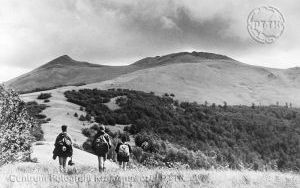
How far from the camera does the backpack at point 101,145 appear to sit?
16.6 meters

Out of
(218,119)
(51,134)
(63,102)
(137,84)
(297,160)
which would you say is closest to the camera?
(51,134)

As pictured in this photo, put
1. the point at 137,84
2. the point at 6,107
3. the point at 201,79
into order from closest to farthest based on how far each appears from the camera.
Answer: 1. the point at 6,107
2. the point at 137,84
3. the point at 201,79

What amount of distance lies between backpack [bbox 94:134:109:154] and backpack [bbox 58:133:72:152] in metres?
0.91

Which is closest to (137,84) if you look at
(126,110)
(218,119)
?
(218,119)

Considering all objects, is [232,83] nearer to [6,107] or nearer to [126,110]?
[126,110]

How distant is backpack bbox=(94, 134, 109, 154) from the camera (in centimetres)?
1658

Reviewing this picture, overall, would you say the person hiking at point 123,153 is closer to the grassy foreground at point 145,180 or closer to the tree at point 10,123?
the grassy foreground at point 145,180

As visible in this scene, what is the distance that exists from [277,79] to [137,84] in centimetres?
4240

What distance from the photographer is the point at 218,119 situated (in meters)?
63.5

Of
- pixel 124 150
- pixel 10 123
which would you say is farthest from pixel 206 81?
pixel 10 123

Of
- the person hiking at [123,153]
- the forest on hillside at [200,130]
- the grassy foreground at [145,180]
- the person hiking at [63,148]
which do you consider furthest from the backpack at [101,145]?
the forest on hillside at [200,130]

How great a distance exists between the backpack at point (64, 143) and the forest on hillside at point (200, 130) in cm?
1945

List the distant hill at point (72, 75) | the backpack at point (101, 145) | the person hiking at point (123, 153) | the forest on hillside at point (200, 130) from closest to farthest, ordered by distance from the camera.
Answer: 1. the backpack at point (101, 145)
2. the person hiking at point (123, 153)
3. the forest on hillside at point (200, 130)
4. the distant hill at point (72, 75)

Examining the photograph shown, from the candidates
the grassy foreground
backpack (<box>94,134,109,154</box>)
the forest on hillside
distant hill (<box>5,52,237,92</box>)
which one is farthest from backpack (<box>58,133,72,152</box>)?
distant hill (<box>5,52,237,92</box>)
